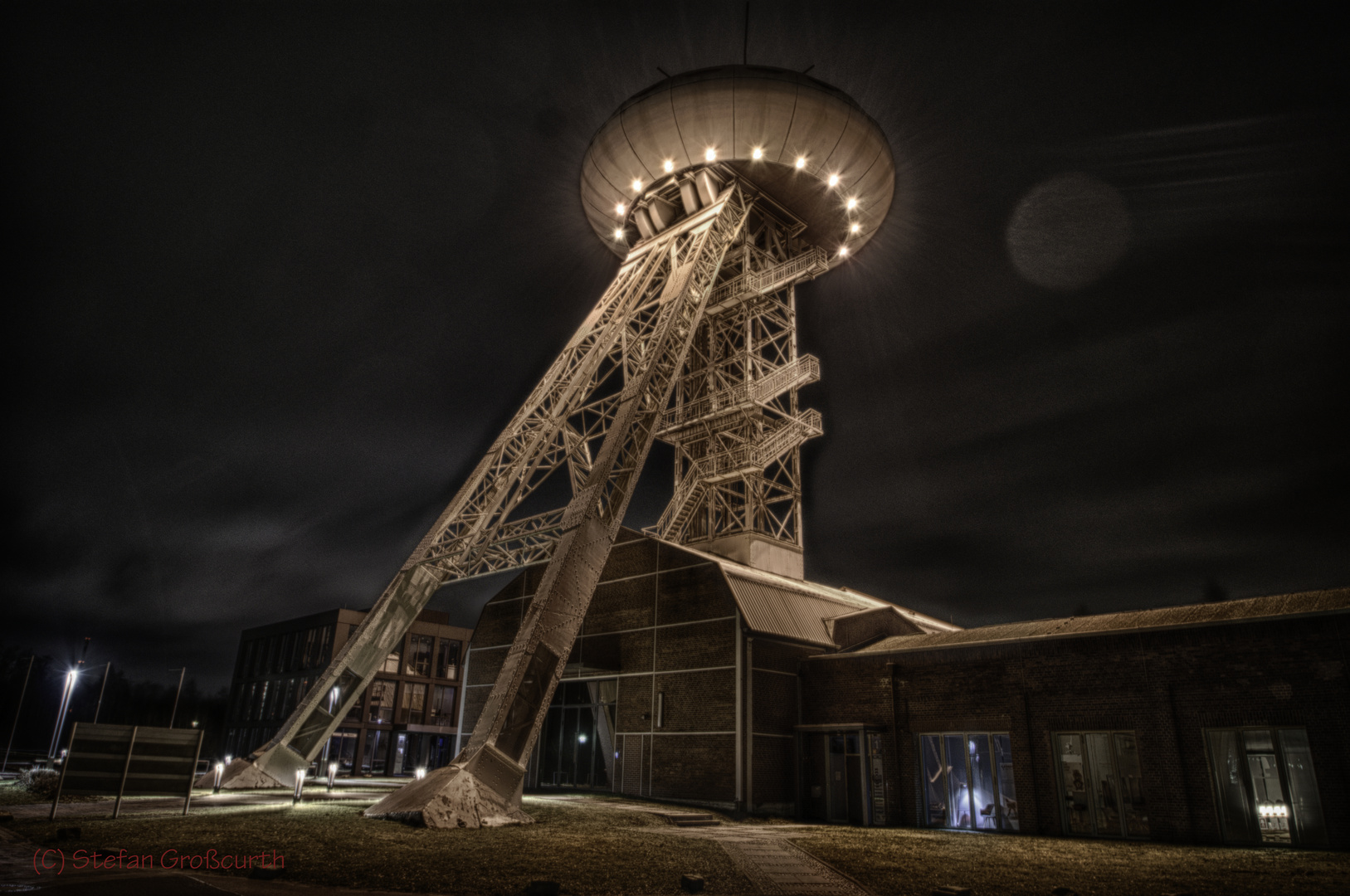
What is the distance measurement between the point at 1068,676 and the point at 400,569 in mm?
15238

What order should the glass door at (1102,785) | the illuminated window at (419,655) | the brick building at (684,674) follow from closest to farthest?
1. the glass door at (1102,785)
2. the brick building at (684,674)
3. the illuminated window at (419,655)

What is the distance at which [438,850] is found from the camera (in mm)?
9125

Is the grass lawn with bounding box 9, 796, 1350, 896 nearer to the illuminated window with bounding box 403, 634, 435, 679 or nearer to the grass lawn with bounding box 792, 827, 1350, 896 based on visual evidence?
the grass lawn with bounding box 792, 827, 1350, 896

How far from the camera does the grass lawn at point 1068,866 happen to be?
837 centimetres

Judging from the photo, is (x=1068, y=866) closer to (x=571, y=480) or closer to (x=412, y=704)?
(x=571, y=480)

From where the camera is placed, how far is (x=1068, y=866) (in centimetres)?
1015

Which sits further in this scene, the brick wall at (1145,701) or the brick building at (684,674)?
the brick building at (684,674)

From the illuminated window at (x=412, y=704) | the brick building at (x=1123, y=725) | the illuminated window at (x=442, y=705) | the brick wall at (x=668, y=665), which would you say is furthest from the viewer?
the illuminated window at (x=442, y=705)

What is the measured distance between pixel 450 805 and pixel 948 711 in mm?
11411

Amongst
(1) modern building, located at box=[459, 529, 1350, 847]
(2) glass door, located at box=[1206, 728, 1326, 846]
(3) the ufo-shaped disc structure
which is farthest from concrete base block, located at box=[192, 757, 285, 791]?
(3) the ufo-shaped disc structure

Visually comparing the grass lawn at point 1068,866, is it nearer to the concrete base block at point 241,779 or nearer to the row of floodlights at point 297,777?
the row of floodlights at point 297,777

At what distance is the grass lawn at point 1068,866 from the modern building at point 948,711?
1.32 m

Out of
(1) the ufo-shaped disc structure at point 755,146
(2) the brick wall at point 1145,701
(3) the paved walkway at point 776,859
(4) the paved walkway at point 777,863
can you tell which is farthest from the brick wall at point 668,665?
(1) the ufo-shaped disc structure at point 755,146

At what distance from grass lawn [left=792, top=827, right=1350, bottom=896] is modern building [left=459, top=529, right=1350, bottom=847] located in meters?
1.32
